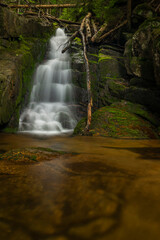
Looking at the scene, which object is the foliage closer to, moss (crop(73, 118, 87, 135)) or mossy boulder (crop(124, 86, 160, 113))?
mossy boulder (crop(124, 86, 160, 113))

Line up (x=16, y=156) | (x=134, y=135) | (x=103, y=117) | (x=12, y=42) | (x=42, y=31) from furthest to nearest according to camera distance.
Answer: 1. (x=42, y=31)
2. (x=12, y=42)
3. (x=103, y=117)
4. (x=134, y=135)
5. (x=16, y=156)

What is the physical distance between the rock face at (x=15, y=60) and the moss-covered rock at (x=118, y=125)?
299 cm

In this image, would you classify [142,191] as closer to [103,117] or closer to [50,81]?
[103,117]

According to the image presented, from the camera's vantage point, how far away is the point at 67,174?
189cm

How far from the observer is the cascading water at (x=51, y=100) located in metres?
7.74

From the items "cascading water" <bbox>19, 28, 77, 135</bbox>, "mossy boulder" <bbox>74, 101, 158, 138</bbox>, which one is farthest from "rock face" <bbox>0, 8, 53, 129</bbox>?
"mossy boulder" <bbox>74, 101, 158, 138</bbox>

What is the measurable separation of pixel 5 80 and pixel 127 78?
726cm

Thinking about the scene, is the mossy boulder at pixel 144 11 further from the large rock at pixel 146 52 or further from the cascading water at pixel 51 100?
the cascading water at pixel 51 100

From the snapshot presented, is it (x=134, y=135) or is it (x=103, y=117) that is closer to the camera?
(x=134, y=135)

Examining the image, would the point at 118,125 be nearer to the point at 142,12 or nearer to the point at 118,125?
the point at 118,125

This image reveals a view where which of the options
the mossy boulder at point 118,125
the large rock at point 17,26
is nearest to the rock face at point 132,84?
the mossy boulder at point 118,125

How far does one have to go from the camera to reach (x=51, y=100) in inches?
387

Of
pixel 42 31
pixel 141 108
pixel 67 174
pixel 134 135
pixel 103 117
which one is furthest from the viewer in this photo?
pixel 42 31

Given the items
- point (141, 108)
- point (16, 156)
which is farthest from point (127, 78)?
point (16, 156)
